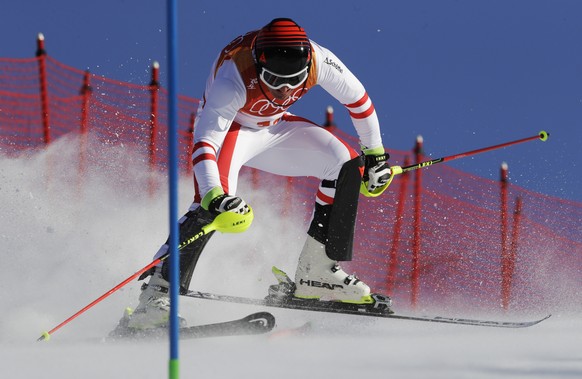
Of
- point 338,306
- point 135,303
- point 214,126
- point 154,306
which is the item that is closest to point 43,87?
point 135,303

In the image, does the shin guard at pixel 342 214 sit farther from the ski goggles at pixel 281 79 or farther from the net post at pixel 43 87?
the net post at pixel 43 87

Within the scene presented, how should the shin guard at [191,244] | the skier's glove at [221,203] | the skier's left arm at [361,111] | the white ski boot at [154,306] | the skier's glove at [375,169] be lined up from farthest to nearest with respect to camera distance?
the skier's glove at [375,169]
the white ski boot at [154,306]
the skier's left arm at [361,111]
the shin guard at [191,244]
the skier's glove at [221,203]

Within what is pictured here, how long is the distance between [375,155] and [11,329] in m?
2.56

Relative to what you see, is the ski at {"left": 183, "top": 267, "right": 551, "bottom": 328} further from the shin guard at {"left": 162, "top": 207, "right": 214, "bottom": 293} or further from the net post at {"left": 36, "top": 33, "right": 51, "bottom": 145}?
the net post at {"left": 36, "top": 33, "right": 51, "bottom": 145}

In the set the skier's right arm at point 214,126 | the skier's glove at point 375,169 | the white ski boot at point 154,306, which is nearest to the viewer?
the skier's right arm at point 214,126

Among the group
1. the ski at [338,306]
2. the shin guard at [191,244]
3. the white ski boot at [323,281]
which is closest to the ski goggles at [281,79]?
the shin guard at [191,244]

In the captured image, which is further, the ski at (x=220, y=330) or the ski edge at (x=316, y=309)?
the ski edge at (x=316, y=309)

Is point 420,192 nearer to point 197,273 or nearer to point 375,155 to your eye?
point 197,273

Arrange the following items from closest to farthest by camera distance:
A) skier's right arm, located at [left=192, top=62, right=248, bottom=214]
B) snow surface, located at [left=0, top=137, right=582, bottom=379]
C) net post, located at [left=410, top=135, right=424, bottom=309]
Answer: snow surface, located at [left=0, top=137, right=582, bottom=379] < skier's right arm, located at [left=192, top=62, right=248, bottom=214] < net post, located at [left=410, top=135, right=424, bottom=309]

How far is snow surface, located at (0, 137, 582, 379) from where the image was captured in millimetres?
4309

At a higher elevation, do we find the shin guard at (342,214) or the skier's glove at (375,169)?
the skier's glove at (375,169)

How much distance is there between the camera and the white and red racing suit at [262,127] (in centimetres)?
468

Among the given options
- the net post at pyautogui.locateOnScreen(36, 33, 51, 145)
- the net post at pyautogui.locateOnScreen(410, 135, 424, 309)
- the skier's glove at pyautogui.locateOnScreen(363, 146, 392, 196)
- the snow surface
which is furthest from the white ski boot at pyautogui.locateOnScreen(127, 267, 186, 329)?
the net post at pyautogui.locateOnScreen(410, 135, 424, 309)

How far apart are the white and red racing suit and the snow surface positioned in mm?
953
